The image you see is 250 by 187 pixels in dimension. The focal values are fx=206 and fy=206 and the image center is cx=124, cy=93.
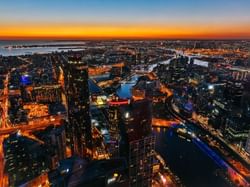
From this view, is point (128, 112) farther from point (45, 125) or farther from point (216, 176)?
point (45, 125)

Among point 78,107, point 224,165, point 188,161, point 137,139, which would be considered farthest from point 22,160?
point 224,165

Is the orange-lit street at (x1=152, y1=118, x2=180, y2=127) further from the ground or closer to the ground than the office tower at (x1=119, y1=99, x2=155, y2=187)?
closer to the ground

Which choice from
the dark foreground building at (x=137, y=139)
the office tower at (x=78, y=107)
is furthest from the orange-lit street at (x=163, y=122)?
the dark foreground building at (x=137, y=139)

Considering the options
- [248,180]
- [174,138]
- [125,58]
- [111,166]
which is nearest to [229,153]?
[248,180]

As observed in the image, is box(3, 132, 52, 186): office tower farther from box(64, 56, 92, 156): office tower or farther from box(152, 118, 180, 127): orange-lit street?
box(152, 118, 180, 127): orange-lit street

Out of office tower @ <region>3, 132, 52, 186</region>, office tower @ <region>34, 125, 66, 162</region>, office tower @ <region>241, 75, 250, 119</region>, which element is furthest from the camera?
office tower @ <region>241, 75, 250, 119</region>

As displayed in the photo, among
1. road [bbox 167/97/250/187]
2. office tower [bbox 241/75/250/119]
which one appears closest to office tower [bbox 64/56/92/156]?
road [bbox 167/97/250/187]

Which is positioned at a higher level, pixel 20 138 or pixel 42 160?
pixel 20 138

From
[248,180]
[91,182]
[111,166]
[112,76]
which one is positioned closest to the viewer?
[91,182]

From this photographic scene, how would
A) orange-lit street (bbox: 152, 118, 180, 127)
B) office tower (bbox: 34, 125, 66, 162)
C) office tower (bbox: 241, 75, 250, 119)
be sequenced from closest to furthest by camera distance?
office tower (bbox: 34, 125, 66, 162) < office tower (bbox: 241, 75, 250, 119) < orange-lit street (bbox: 152, 118, 180, 127)
